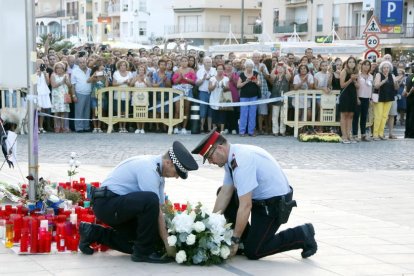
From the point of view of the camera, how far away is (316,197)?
12.2 m

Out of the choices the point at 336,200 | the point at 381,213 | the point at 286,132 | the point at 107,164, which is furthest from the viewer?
Result: the point at 286,132

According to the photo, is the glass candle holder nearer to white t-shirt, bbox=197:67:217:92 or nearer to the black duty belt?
the black duty belt

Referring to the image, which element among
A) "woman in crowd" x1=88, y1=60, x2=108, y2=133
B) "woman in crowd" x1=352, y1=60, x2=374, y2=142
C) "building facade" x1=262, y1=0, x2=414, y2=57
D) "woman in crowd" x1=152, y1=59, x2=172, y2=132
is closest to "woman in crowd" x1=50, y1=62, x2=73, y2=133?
"woman in crowd" x1=88, y1=60, x2=108, y2=133

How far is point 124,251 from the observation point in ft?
27.0

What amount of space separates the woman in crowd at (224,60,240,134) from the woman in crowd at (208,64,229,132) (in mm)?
132

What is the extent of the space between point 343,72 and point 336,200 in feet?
27.5

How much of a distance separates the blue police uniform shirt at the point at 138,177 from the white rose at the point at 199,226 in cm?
43

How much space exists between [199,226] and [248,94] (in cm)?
1350

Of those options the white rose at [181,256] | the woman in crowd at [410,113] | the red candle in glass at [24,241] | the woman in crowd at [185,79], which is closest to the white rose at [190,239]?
the white rose at [181,256]

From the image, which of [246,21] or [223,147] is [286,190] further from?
[246,21]

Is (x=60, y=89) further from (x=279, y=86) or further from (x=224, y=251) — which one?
(x=224, y=251)

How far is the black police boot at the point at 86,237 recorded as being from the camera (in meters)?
8.18

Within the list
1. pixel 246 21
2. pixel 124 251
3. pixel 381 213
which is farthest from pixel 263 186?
pixel 246 21

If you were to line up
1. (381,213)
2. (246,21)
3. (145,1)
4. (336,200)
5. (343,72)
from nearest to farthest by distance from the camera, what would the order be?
(381,213)
(336,200)
(343,72)
(246,21)
(145,1)
